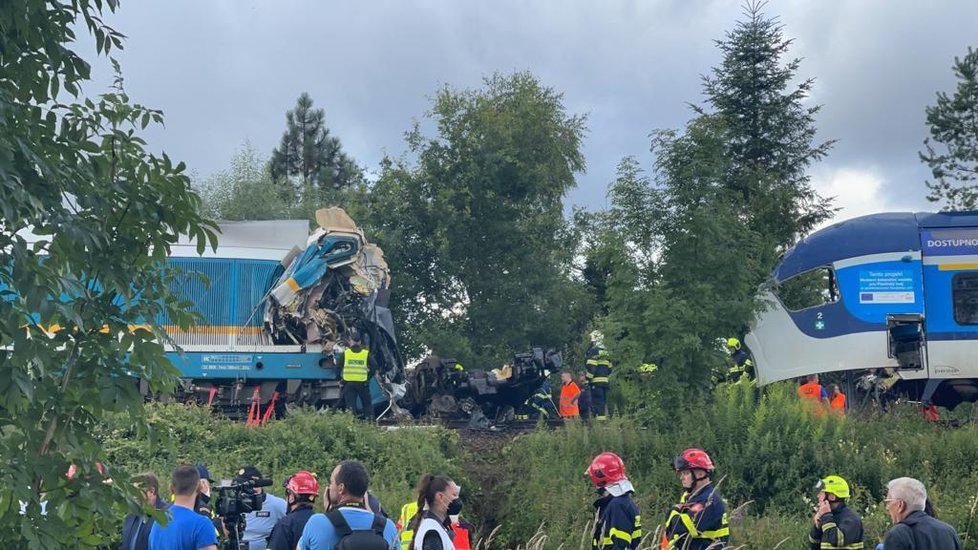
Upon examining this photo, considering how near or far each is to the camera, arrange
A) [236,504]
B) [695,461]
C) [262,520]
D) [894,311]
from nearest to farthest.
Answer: [695,461], [236,504], [262,520], [894,311]

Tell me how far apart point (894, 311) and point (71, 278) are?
58.3 feet

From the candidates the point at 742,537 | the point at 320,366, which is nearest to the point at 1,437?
the point at 742,537

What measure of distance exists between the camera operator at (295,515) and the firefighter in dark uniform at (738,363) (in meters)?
9.87

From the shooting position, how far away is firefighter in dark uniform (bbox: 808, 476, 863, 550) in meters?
8.37

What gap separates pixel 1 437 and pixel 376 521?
2074mm

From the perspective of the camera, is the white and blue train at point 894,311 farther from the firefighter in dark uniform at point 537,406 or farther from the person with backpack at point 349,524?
the person with backpack at point 349,524

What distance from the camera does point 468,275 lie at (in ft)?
129

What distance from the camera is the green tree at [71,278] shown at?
13.9ft

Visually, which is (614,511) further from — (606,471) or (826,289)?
(826,289)

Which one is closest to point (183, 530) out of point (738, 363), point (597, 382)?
point (738, 363)

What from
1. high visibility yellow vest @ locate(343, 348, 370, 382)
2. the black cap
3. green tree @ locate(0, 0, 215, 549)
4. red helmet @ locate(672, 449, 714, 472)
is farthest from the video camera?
high visibility yellow vest @ locate(343, 348, 370, 382)

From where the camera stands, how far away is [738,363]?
65.9 ft

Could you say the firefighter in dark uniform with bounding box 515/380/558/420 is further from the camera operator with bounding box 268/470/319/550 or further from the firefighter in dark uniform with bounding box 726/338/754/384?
the camera operator with bounding box 268/470/319/550

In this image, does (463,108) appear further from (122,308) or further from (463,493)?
(122,308)
